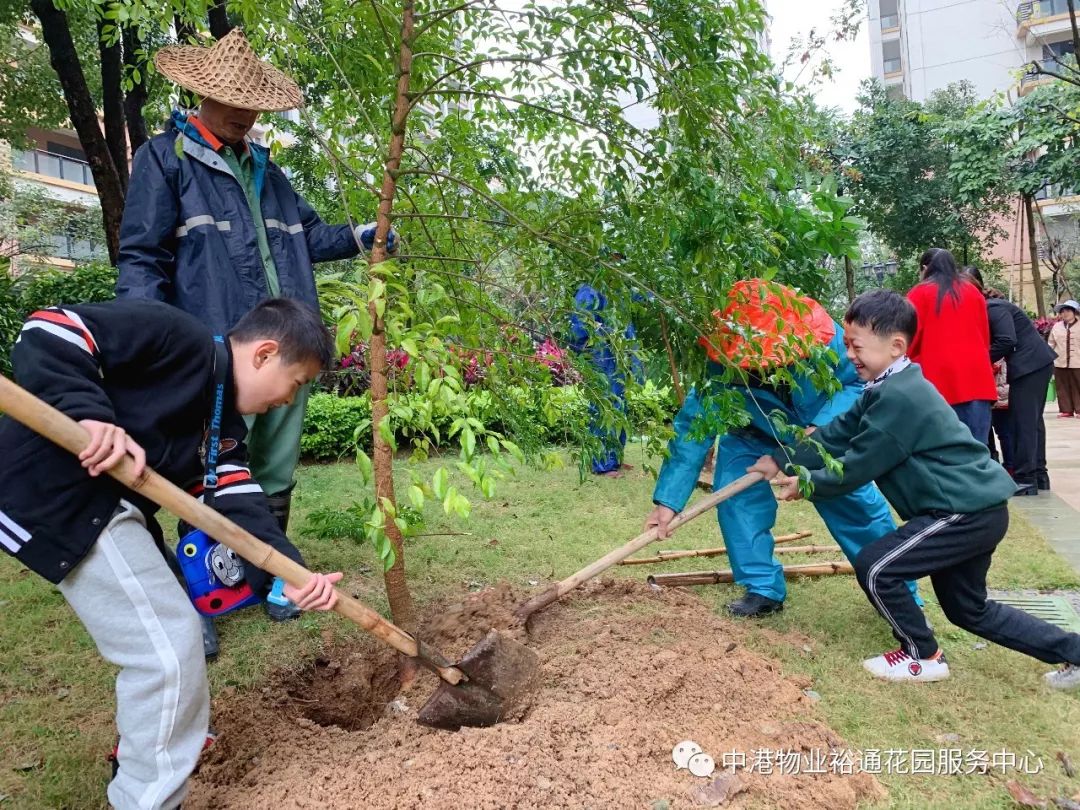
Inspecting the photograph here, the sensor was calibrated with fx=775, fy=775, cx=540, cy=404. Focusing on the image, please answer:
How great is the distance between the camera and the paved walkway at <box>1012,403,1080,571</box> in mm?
4840

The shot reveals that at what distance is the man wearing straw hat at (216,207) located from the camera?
2861 millimetres

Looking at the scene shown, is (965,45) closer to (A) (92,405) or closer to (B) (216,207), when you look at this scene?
(B) (216,207)

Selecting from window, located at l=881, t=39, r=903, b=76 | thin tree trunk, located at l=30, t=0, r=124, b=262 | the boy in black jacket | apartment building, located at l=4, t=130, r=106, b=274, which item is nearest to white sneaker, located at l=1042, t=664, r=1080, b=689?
the boy in black jacket

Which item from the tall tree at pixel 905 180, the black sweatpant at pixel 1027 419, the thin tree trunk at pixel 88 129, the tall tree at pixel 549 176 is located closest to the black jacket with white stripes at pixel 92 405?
the tall tree at pixel 549 176

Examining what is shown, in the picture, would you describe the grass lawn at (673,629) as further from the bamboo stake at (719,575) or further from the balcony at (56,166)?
the balcony at (56,166)

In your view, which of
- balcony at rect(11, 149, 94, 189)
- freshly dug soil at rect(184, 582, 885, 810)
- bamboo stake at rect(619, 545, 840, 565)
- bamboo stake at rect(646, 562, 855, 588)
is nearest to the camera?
freshly dug soil at rect(184, 582, 885, 810)

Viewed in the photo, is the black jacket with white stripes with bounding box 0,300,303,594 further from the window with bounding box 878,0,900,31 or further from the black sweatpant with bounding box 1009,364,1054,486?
the window with bounding box 878,0,900,31

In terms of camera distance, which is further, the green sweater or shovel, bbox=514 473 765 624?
shovel, bbox=514 473 765 624

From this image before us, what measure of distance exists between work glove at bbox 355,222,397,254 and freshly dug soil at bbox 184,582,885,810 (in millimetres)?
1613

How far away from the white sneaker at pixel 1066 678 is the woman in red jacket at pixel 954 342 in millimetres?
2744

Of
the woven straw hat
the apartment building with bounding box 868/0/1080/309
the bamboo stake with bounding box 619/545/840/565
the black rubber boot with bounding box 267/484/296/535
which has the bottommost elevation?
the bamboo stake with bounding box 619/545/840/565

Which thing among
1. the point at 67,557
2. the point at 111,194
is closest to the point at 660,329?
the point at 67,557

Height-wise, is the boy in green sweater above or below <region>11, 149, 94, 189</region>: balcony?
below

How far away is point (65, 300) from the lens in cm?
792
